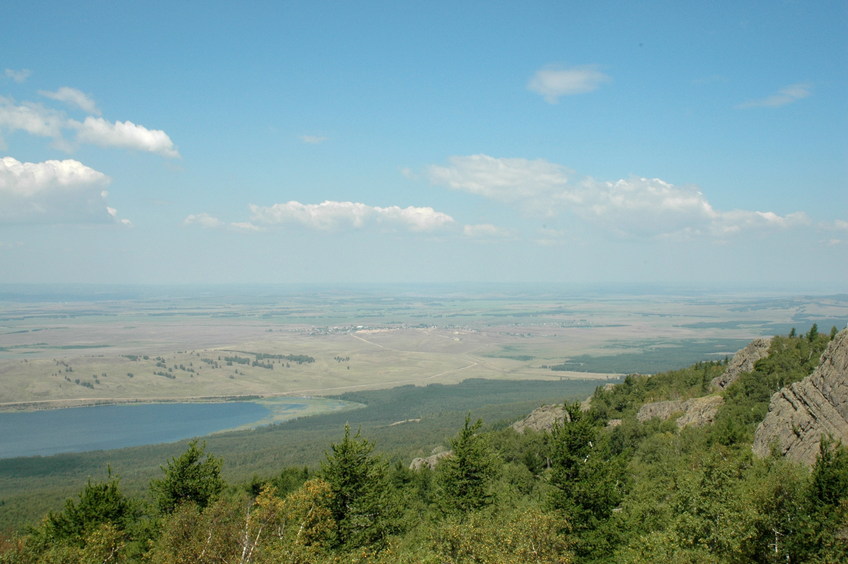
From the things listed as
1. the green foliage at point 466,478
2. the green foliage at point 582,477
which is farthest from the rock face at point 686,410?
the green foliage at point 466,478

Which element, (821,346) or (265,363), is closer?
(821,346)

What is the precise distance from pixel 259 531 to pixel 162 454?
84.4 meters

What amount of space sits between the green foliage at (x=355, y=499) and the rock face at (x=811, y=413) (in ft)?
75.8

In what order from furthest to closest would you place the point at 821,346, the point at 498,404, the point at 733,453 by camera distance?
the point at 498,404
the point at 821,346
the point at 733,453

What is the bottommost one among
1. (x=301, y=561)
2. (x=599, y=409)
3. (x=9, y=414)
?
(x=9, y=414)

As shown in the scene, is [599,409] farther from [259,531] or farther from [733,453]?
[259,531]

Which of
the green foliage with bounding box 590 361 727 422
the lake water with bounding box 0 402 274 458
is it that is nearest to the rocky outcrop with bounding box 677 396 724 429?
the green foliage with bounding box 590 361 727 422

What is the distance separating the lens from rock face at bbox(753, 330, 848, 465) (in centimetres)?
3141

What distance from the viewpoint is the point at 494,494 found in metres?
30.0

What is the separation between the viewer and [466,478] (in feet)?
93.4

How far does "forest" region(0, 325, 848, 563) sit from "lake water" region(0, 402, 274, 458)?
84.9m

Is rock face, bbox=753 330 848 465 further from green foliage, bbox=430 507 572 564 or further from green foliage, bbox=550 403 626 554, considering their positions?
green foliage, bbox=430 507 572 564

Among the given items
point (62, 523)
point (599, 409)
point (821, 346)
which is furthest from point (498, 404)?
point (62, 523)

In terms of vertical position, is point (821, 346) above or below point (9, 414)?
above
